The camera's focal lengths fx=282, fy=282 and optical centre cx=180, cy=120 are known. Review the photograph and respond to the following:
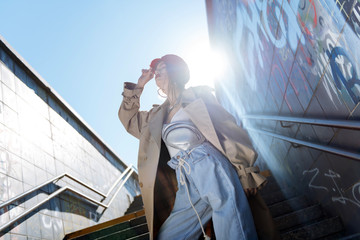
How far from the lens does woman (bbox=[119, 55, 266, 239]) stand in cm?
155

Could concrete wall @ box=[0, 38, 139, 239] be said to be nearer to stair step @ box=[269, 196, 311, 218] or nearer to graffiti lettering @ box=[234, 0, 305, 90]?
stair step @ box=[269, 196, 311, 218]

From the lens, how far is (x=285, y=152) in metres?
3.55

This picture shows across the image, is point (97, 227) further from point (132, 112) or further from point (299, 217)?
point (299, 217)

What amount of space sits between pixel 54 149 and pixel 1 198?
1.82 meters

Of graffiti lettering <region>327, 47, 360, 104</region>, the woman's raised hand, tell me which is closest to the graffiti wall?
graffiti lettering <region>327, 47, 360, 104</region>

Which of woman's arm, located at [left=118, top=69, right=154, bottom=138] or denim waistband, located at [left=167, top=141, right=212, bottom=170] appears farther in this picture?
woman's arm, located at [left=118, top=69, right=154, bottom=138]

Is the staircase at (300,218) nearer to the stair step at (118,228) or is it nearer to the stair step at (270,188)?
the stair step at (270,188)

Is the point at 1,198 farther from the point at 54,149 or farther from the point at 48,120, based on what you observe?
the point at 48,120

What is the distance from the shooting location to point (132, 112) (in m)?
2.23

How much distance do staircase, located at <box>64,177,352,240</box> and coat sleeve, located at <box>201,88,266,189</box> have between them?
1.20 metres

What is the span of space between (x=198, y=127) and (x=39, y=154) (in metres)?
3.13

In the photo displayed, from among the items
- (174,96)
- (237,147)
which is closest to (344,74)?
(237,147)

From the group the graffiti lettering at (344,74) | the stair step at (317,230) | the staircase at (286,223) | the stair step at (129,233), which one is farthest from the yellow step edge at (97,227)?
the graffiti lettering at (344,74)

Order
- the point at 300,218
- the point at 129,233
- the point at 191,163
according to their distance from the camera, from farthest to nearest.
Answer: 1. the point at 129,233
2. the point at 300,218
3. the point at 191,163
